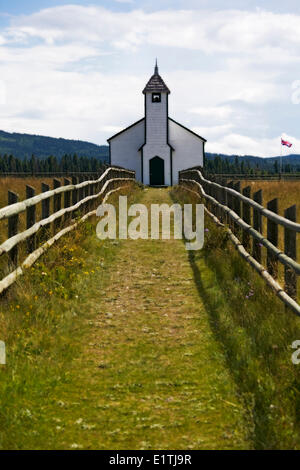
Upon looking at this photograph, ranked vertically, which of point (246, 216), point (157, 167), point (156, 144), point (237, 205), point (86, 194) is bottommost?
point (246, 216)

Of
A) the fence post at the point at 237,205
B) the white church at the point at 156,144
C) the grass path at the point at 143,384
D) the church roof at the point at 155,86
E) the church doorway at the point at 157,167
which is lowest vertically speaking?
the grass path at the point at 143,384

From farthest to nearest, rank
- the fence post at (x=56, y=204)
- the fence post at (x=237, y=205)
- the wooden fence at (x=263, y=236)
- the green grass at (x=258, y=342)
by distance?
the fence post at (x=237, y=205) < the fence post at (x=56, y=204) < the wooden fence at (x=263, y=236) < the green grass at (x=258, y=342)

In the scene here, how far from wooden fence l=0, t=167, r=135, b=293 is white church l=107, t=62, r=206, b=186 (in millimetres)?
32259

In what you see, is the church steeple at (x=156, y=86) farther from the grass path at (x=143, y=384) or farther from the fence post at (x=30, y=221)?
the grass path at (x=143, y=384)

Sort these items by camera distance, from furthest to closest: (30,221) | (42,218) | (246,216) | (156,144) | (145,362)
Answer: (156,144), (246,216), (42,218), (30,221), (145,362)

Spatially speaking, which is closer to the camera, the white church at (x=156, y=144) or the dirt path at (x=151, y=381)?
the dirt path at (x=151, y=381)

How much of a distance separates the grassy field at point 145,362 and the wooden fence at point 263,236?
26 centimetres

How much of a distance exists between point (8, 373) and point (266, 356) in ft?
8.29

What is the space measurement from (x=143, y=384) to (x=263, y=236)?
156 inches

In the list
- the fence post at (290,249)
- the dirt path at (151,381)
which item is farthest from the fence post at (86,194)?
the fence post at (290,249)

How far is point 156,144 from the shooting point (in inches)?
1874

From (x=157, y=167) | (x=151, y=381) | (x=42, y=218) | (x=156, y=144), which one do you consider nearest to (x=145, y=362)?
(x=151, y=381)

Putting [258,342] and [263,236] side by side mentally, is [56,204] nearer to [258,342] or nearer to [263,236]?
[263,236]

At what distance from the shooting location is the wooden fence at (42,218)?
747 cm
